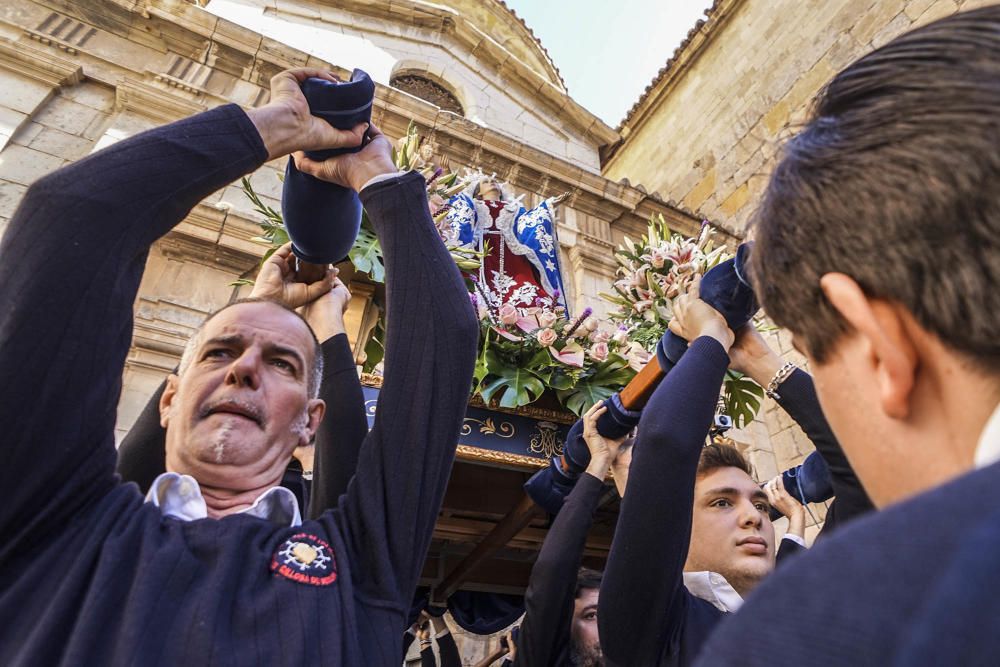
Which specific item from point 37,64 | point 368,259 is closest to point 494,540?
point 368,259

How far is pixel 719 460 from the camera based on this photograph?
2.28m

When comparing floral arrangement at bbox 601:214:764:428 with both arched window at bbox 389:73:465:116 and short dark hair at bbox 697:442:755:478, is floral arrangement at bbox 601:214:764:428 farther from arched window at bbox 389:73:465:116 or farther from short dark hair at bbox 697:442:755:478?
arched window at bbox 389:73:465:116

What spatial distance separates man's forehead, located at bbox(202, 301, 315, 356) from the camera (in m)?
1.30

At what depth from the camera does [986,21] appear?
0.56m

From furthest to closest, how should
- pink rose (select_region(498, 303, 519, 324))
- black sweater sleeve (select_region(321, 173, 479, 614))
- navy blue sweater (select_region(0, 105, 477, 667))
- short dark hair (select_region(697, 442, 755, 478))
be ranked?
pink rose (select_region(498, 303, 519, 324)), short dark hair (select_region(697, 442, 755, 478)), black sweater sleeve (select_region(321, 173, 479, 614)), navy blue sweater (select_region(0, 105, 477, 667))

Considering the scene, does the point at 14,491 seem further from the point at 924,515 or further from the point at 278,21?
the point at 278,21

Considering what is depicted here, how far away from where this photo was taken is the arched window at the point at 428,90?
718 cm

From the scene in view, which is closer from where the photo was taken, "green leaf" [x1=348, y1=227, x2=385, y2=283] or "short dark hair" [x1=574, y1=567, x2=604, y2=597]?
"green leaf" [x1=348, y1=227, x2=385, y2=283]

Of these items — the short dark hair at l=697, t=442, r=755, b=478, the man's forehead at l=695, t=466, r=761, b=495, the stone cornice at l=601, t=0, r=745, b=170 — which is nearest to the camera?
the man's forehead at l=695, t=466, r=761, b=495

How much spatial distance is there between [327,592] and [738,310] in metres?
1.26

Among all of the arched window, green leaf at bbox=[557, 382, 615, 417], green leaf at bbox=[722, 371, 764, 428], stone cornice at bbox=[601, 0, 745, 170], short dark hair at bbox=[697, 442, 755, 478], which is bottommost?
short dark hair at bbox=[697, 442, 755, 478]

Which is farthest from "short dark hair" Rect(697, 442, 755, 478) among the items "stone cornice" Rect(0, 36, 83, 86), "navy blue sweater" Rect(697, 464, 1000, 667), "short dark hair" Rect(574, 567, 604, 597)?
"stone cornice" Rect(0, 36, 83, 86)

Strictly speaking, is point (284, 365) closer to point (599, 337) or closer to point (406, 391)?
point (406, 391)

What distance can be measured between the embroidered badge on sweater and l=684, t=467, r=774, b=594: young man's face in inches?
56.6
